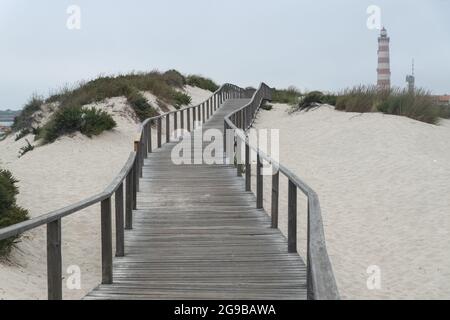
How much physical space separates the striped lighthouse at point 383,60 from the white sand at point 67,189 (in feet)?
160

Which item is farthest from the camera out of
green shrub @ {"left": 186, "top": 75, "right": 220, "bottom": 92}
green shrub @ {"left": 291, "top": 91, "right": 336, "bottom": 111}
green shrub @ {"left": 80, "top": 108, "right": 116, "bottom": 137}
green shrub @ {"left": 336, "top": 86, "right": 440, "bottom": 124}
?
green shrub @ {"left": 186, "top": 75, "right": 220, "bottom": 92}

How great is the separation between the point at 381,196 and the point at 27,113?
62.1 ft

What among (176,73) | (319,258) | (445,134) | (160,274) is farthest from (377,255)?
(176,73)

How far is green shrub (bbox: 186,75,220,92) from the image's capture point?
38.3 m

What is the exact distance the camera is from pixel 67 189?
40.7ft

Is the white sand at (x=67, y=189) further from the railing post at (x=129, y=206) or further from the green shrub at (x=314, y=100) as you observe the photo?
the green shrub at (x=314, y=100)

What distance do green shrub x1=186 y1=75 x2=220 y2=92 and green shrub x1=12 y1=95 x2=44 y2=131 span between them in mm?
12141

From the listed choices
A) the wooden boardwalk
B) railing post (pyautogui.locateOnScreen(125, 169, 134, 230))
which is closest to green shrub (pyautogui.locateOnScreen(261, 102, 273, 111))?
the wooden boardwalk

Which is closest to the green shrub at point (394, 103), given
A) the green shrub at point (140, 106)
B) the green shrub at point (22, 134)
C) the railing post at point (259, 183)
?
the green shrub at point (140, 106)

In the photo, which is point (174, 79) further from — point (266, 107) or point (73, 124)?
point (73, 124)

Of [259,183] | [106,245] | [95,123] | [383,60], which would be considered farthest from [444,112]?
[383,60]

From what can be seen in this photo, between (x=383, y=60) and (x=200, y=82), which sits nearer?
(x=200, y=82)

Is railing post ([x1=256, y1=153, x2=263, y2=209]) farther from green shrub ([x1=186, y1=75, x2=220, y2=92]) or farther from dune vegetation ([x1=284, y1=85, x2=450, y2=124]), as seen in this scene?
green shrub ([x1=186, y1=75, x2=220, y2=92])

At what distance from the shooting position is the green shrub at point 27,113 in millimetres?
25530
